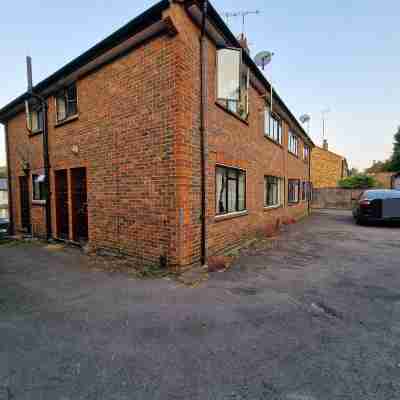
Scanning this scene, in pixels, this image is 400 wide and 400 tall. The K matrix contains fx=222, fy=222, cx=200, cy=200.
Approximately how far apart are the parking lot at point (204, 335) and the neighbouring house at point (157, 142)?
50.4 inches

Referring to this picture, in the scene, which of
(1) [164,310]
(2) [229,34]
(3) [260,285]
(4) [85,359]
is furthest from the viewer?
(2) [229,34]

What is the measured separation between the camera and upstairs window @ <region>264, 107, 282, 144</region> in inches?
371

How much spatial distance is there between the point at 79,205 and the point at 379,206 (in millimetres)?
12661

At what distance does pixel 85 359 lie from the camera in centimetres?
211

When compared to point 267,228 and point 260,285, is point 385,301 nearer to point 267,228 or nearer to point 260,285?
point 260,285

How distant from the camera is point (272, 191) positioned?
10266 millimetres

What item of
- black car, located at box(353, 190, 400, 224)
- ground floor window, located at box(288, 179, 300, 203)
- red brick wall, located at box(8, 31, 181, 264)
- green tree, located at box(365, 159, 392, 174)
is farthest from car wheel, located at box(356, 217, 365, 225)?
green tree, located at box(365, 159, 392, 174)

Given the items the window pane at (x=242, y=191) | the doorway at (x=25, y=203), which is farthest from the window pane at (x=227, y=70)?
the doorway at (x=25, y=203)

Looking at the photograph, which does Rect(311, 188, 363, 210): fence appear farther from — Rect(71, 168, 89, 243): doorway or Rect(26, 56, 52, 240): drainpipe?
Rect(26, 56, 52, 240): drainpipe

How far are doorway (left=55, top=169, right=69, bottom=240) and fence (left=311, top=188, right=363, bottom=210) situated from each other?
24.2 meters

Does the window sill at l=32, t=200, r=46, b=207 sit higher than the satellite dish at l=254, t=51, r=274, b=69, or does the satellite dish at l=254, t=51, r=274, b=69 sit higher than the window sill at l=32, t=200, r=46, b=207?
the satellite dish at l=254, t=51, r=274, b=69

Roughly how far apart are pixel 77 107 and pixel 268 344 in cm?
728

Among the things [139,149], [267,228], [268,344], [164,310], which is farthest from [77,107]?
[267,228]

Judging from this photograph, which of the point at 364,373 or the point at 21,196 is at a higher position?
the point at 21,196
